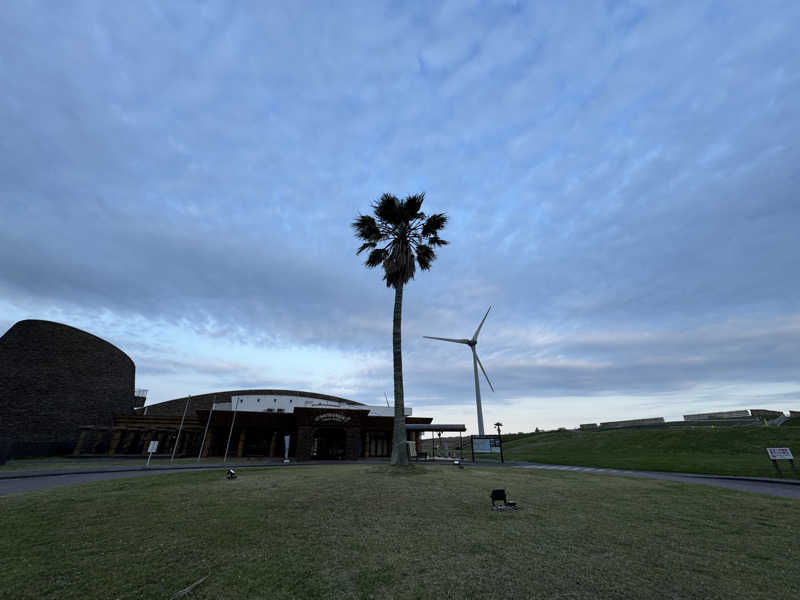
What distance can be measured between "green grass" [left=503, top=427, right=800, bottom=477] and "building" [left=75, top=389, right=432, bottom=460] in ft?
68.1

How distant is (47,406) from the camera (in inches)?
1892

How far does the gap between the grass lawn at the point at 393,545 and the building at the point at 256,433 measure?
97.6 feet

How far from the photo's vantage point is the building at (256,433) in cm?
4297

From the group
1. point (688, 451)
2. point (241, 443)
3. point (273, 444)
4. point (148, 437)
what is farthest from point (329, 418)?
point (688, 451)

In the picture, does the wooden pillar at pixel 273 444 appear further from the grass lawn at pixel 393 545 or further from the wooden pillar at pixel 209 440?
the grass lawn at pixel 393 545

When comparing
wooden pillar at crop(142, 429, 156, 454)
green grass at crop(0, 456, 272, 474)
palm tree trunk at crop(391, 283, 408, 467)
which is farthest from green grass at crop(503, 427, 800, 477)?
wooden pillar at crop(142, 429, 156, 454)

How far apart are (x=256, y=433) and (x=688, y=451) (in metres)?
54.8

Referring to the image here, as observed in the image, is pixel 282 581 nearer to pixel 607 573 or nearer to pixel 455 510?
pixel 607 573

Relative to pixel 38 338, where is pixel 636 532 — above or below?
below

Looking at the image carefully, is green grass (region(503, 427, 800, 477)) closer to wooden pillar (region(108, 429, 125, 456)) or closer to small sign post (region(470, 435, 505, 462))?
small sign post (region(470, 435, 505, 462))

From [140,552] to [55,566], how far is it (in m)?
1.34

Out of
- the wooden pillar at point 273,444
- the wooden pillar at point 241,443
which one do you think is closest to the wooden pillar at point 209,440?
the wooden pillar at point 241,443

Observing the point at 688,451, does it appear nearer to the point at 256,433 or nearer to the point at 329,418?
the point at 329,418

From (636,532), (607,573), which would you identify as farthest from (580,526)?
(607,573)
